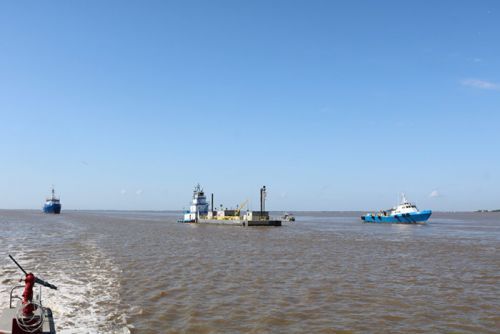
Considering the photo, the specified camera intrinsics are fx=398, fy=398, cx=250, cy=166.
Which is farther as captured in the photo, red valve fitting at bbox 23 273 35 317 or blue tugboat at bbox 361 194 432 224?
blue tugboat at bbox 361 194 432 224

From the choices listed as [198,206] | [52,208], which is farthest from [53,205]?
[198,206]

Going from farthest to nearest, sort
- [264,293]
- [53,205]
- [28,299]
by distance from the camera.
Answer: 1. [53,205]
2. [264,293]
3. [28,299]

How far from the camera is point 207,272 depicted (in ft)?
71.5

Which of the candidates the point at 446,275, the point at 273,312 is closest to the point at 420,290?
the point at 446,275

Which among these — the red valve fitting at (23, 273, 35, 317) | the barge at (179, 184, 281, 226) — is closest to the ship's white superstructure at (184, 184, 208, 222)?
the barge at (179, 184, 281, 226)

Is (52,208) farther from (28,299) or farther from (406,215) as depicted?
(28,299)

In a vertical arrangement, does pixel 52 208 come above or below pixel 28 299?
above

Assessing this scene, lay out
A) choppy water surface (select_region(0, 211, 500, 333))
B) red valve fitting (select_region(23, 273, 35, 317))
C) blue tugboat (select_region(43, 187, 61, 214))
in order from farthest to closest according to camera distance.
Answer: blue tugboat (select_region(43, 187, 61, 214)) → choppy water surface (select_region(0, 211, 500, 333)) → red valve fitting (select_region(23, 273, 35, 317))

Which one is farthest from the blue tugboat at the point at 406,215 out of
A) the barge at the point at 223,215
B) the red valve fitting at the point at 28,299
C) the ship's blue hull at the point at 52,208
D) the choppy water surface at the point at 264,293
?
the ship's blue hull at the point at 52,208

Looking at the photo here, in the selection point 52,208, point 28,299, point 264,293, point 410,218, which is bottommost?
point 264,293

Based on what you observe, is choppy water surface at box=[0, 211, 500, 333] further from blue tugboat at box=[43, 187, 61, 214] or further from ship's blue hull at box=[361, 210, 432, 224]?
blue tugboat at box=[43, 187, 61, 214]

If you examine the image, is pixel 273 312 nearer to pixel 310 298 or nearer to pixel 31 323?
pixel 310 298

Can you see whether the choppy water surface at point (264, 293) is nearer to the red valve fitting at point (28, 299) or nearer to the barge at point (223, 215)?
the red valve fitting at point (28, 299)

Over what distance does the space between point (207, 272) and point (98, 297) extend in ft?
23.1
